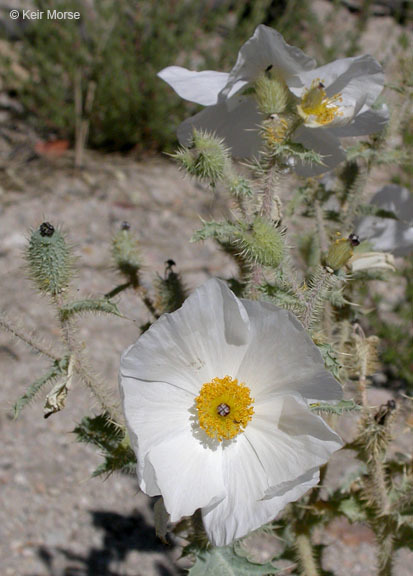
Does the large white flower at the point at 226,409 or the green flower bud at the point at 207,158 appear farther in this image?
the green flower bud at the point at 207,158

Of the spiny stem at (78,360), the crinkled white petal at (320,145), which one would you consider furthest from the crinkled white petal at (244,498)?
the crinkled white petal at (320,145)

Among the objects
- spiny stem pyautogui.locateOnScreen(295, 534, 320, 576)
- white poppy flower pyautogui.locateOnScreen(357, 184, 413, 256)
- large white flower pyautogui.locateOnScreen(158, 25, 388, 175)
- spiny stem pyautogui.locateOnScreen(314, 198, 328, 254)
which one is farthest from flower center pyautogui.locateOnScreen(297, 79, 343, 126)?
spiny stem pyautogui.locateOnScreen(295, 534, 320, 576)

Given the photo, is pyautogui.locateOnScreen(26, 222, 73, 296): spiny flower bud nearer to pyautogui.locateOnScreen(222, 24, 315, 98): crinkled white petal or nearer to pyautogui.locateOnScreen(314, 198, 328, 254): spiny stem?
pyautogui.locateOnScreen(222, 24, 315, 98): crinkled white petal

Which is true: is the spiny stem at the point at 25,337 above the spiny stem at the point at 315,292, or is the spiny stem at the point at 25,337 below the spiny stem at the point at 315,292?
below

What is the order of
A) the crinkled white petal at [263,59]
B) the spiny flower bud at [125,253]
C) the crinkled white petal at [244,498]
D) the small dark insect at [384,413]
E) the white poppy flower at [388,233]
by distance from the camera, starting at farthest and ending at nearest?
the white poppy flower at [388,233] < the spiny flower bud at [125,253] < the small dark insect at [384,413] < the crinkled white petal at [263,59] < the crinkled white petal at [244,498]

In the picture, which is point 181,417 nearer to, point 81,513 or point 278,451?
point 278,451

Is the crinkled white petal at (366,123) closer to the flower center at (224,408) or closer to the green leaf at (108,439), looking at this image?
the flower center at (224,408)
